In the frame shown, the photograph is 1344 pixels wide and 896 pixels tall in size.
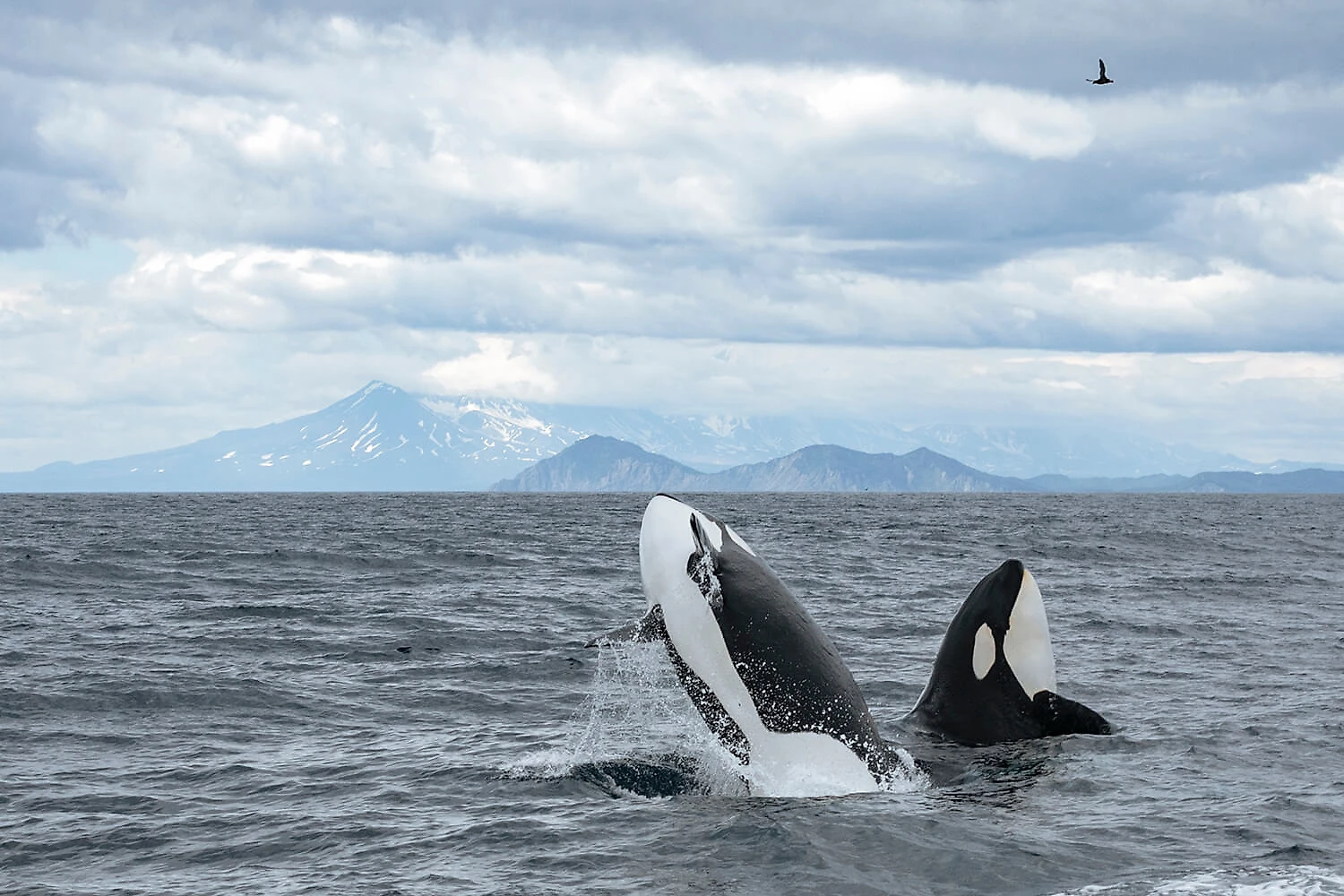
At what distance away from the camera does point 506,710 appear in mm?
17531

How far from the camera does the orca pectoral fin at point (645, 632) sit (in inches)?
469

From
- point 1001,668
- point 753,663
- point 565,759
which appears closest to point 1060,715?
point 1001,668

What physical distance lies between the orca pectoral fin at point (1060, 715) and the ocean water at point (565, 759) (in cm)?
19

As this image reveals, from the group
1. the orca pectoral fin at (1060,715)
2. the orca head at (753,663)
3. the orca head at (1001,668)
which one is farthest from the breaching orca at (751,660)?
the orca pectoral fin at (1060,715)

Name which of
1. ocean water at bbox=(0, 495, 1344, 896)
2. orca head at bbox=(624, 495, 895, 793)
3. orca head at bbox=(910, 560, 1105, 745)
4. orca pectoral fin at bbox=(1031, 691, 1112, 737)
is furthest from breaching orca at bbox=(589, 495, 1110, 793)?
orca pectoral fin at bbox=(1031, 691, 1112, 737)

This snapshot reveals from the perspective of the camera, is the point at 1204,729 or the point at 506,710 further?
the point at 506,710

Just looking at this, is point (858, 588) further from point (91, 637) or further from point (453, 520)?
point (453, 520)

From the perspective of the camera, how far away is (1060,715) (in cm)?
1415

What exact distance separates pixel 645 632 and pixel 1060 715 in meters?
5.20

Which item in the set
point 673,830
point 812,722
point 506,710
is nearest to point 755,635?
point 812,722

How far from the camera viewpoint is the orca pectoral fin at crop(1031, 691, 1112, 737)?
14.0 metres

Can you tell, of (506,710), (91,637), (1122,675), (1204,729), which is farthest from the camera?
(91,637)

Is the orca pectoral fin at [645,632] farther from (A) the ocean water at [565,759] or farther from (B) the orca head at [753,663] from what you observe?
(A) the ocean water at [565,759]

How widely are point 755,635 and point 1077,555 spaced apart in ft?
135
